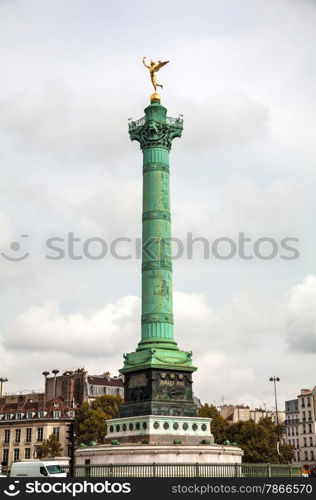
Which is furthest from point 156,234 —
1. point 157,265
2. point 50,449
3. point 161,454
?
point 50,449

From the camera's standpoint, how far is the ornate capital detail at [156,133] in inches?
2340

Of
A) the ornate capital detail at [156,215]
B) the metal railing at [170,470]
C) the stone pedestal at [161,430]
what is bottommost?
the metal railing at [170,470]

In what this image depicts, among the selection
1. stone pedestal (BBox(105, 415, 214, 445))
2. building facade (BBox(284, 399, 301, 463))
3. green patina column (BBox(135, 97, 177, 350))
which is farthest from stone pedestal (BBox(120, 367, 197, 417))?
building facade (BBox(284, 399, 301, 463))

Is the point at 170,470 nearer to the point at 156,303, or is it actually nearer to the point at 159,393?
the point at 159,393

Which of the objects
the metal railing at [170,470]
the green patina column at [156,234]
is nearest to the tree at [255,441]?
the green patina column at [156,234]

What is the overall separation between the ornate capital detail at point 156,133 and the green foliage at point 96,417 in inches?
1582

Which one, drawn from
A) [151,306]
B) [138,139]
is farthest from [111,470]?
[138,139]

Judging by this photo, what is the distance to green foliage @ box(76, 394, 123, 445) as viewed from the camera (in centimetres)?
8362

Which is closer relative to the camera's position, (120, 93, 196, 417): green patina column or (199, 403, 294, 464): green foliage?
(120, 93, 196, 417): green patina column

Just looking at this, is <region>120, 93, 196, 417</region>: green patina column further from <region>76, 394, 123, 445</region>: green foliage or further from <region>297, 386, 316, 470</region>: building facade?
<region>297, 386, 316, 470</region>: building facade

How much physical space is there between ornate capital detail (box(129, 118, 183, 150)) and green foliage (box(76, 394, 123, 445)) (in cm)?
4018

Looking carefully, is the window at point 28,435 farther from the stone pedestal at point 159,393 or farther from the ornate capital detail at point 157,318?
the ornate capital detail at point 157,318

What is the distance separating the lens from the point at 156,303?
55281 mm
